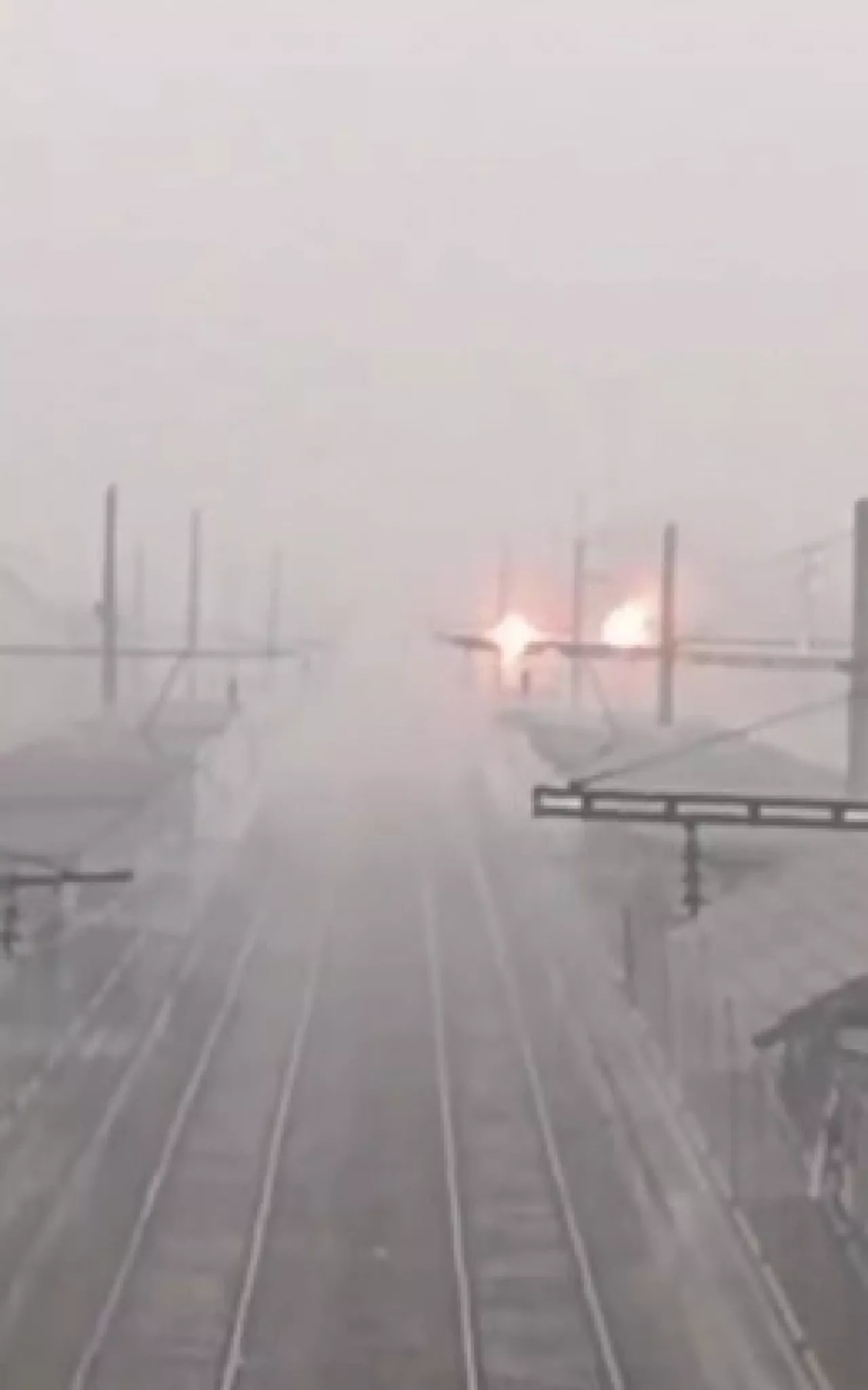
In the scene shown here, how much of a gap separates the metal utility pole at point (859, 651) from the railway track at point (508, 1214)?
213 cm

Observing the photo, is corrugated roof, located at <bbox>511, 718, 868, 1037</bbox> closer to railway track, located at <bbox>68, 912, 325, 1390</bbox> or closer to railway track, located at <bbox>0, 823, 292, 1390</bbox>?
railway track, located at <bbox>68, 912, 325, 1390</bbox>

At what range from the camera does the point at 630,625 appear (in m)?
22.2

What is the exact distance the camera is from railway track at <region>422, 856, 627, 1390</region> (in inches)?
258

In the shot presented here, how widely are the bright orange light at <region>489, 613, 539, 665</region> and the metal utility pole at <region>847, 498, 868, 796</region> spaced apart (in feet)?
8.54

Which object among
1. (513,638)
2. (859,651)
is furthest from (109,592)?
(859,651)

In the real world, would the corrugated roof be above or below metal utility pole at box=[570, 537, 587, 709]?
below

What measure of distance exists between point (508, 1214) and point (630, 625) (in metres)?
14.2

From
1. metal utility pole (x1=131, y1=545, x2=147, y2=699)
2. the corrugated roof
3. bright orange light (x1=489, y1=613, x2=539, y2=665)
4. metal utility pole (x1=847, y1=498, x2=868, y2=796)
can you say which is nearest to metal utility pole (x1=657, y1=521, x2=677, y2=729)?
the corrugated roof

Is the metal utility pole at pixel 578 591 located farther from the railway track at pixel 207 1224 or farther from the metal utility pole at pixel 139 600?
the railway track at pixel 207 1224

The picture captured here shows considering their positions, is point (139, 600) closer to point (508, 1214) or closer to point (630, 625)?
point (630, 625)

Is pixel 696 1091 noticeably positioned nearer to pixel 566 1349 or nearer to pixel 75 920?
pixel 566 1349

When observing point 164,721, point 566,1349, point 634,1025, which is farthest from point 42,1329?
point 164,721

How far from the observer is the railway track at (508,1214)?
258 inches

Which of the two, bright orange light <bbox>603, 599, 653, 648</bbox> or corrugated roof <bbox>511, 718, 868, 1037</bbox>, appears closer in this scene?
corrugated roof <bbox>511, 718, 868, 1037</bbox>
